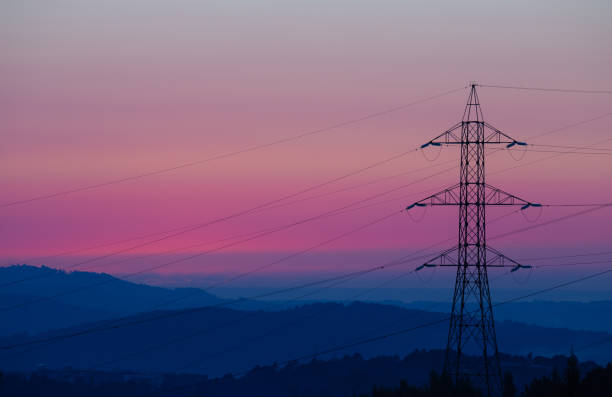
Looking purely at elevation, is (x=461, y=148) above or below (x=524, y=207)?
above

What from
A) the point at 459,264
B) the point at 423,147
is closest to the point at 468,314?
the point at 459,264

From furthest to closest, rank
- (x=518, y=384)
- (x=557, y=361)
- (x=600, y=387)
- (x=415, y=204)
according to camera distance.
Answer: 1. (x=557, y=361)
2. (x=518, y=384)
3. (x=600, y=387)
4. (x=415, y=204)

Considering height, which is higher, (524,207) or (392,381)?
(524,207)

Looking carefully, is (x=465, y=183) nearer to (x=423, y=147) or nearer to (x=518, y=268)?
(x=423, y=147)

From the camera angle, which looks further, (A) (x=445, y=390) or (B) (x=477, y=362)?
(B) (x=477, y=362)

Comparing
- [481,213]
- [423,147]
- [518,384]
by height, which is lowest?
[518,384]

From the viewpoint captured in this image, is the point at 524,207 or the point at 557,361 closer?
the point at 524,207

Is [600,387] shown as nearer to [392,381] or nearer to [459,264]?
[459,264]

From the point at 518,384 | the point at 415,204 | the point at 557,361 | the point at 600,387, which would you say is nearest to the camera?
the point at 415,204

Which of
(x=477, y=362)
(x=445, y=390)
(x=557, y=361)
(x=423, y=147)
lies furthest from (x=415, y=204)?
(x=557, y=361)
